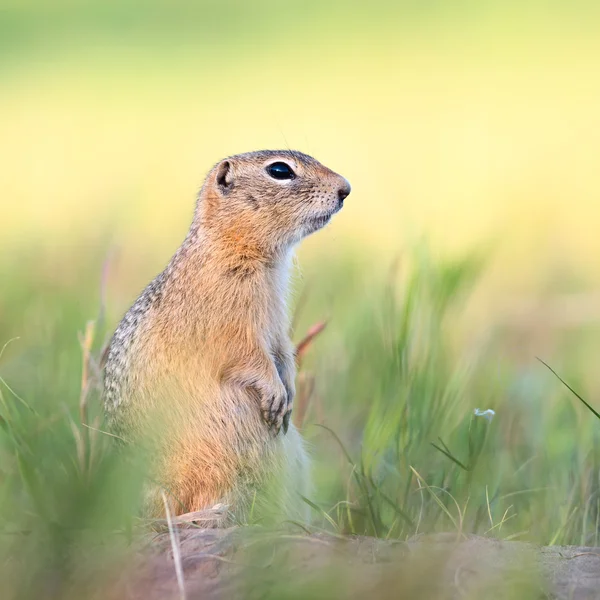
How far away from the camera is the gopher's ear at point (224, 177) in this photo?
15.8 ft

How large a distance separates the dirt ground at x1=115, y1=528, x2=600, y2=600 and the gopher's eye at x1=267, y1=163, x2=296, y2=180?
6.56ft

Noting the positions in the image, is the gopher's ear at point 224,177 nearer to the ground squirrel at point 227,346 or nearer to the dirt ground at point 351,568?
the ground squirrel at point 227,346

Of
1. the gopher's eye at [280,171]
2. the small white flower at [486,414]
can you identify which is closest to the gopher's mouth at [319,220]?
the gopher's eye at [280,171]

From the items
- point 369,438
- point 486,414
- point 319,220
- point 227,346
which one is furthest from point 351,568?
point 319,220

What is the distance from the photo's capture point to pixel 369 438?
4.17 metres

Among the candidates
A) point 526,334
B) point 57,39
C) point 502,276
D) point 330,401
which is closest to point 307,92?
point 57,39

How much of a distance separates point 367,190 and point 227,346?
5991 millimetres

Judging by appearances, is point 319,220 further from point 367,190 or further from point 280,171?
point 367,190

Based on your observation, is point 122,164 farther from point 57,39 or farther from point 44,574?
point 44,574

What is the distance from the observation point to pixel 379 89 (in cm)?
1354

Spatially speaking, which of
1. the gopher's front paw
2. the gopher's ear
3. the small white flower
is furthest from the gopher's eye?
the small white flower

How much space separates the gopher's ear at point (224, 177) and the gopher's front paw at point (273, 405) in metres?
0.99

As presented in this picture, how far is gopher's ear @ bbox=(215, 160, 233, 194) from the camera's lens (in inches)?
189

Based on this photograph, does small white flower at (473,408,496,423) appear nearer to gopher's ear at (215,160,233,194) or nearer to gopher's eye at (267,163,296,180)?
gopher's eye at (267,163,296,180)
